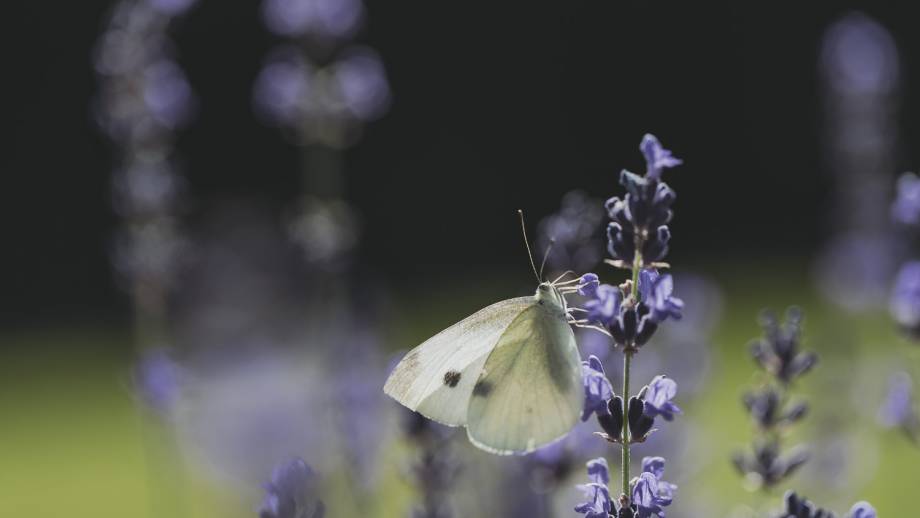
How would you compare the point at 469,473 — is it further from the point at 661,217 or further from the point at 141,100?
the point at 141,100

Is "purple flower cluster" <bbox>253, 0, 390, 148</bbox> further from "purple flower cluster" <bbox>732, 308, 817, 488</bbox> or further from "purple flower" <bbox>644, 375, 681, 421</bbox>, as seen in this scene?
"purple flower" <bbox>644, 375, 681, 421</bbox>

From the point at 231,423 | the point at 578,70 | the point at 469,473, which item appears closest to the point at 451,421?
the point at 469,473

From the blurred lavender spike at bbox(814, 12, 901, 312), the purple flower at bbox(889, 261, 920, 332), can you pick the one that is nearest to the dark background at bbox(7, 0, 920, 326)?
the blurred lavender spike at bbox(814, 12, 901, 312)

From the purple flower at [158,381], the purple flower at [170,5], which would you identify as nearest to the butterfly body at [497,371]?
the purple flower at [158,381]

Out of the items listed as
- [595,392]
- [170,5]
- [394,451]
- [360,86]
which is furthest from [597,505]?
[360,86]

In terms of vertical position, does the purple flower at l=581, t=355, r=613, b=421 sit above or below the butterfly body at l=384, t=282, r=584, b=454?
below

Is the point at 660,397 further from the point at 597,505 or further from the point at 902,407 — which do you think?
the point at 902,407

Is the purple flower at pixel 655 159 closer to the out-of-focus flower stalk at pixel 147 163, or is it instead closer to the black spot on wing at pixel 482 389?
the black spot on wing at pixel 482 389
